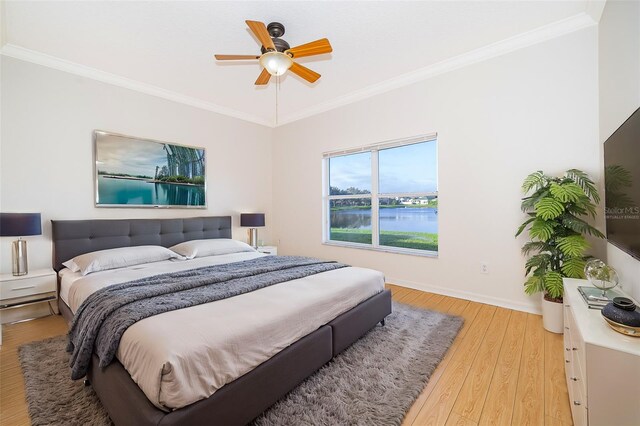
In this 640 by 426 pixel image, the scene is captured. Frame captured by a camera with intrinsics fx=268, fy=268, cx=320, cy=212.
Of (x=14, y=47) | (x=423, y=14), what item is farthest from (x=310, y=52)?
(x=14, y=47)

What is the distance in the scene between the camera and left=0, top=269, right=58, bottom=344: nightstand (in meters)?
2.47

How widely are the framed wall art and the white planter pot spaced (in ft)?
14.1

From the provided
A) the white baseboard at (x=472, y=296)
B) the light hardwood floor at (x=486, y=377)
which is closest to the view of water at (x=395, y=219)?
the white baseboard at (x=472, y=296)

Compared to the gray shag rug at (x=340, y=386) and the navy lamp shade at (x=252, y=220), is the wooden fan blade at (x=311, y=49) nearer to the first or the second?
the gray shag rug at (x=340, y=386)

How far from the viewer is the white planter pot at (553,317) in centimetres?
229

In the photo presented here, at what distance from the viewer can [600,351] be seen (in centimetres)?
109

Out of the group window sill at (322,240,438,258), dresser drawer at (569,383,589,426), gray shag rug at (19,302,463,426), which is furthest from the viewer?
window sill at (322,240,438,258)

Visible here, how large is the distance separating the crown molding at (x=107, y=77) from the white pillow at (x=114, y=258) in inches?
81.8

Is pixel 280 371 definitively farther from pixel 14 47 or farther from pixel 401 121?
pixel 14 47

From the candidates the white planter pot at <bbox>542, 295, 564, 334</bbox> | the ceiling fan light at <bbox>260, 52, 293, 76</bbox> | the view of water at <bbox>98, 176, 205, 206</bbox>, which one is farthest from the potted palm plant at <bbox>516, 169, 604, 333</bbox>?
the view of water at <bbox>98, 176, 205, 206</bbox>

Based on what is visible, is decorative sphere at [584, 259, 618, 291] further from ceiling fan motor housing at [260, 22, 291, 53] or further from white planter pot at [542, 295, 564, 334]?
ceiling fan motor housing at [260, 22, 291, 53]

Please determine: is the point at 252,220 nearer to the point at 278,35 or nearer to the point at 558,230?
the point at 278,35

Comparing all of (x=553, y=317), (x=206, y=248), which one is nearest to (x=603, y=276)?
(x=553, y=317)

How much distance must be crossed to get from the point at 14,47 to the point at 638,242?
5.14m
